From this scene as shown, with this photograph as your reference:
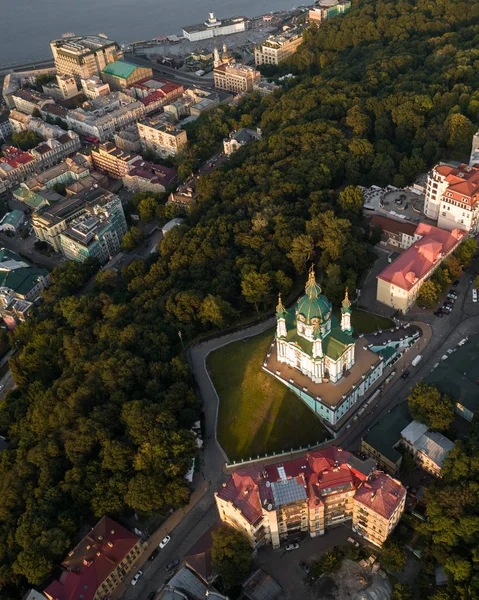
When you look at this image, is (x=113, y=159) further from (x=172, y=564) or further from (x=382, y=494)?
(x=382, y=494)

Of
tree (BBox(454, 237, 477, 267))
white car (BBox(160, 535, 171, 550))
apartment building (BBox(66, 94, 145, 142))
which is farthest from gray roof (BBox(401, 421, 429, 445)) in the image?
apartment building (BBox(66, 94, 145, 142))

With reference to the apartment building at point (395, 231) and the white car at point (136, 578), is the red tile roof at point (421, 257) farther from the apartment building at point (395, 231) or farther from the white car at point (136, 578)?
the white car at point (136, 578)

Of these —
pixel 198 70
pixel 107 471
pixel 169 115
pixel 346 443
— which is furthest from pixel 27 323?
pixel 198 70

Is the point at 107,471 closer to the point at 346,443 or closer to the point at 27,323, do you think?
the point at 346,443

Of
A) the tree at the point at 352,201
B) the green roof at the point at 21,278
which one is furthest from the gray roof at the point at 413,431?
the green roof at the point at 21,278

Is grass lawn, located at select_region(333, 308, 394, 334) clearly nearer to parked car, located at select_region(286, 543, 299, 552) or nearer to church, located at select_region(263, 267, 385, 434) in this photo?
church, located at select_region(263, 267, 385, 434)

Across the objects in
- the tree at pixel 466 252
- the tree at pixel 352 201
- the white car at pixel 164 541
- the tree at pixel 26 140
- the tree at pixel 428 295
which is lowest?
the white car at pixel 164 541

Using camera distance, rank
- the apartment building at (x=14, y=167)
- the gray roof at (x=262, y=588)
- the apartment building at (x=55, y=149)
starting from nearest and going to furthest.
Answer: the gray roof at (x=262, y=588)
the apartment building at (x=14, y=167)
the apartment building at (x=55, y=149)
